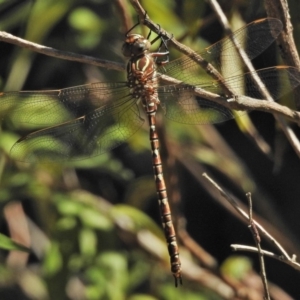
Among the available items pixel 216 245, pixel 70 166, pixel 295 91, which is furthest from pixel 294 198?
pixel 295 91

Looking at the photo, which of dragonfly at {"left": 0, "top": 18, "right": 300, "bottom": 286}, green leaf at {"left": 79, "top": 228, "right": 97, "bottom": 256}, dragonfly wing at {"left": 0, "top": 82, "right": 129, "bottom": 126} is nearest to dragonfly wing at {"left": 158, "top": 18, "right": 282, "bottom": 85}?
dragonfly at {"left": 0, "top": 18, "right": 300, "bottom": 286}

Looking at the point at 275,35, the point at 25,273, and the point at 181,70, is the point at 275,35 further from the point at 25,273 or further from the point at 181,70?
the point at 25,273

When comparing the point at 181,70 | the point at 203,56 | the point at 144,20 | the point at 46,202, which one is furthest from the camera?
the point at 46,202

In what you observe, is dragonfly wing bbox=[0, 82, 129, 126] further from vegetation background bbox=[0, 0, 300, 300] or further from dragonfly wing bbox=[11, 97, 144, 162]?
vegetation background bbox=[0, 0, 300, 300]

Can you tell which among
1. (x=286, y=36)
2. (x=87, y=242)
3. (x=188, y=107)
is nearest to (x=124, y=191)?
(x=87, y=242)

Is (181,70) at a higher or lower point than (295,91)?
higher

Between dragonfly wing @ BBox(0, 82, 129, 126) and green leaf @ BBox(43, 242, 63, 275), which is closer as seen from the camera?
dragonfly wing @ BBox(0, 82, 129, 126)

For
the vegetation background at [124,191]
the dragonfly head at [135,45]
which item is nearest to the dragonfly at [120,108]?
the dragonfly head at [135,45]
